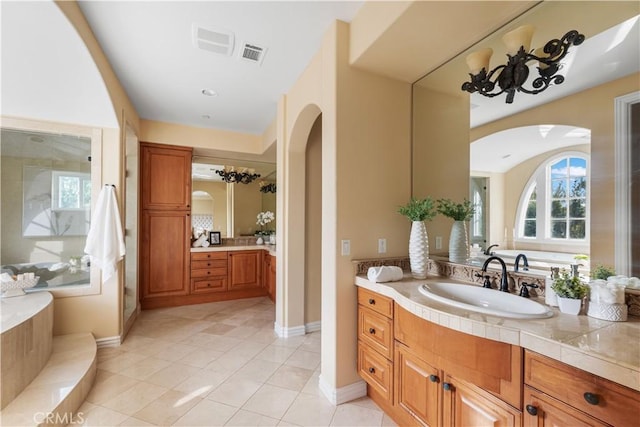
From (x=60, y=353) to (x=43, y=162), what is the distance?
1978 millimetres

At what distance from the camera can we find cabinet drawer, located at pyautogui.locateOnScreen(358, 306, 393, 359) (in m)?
1.75

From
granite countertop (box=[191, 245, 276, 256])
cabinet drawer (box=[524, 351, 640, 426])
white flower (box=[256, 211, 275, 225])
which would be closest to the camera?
cabinet drawer (box=[524, 351, 640, 426])

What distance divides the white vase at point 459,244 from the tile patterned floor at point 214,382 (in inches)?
48.1

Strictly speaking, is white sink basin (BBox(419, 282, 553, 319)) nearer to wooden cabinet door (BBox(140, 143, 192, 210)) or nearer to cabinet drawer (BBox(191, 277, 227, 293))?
cabinet drawer (BBox(191, 277, 227, 293))

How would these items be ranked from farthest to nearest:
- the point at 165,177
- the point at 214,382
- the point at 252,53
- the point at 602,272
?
the point at 165,177
the point at 252,53
the point at 214,382
the point at 602,272

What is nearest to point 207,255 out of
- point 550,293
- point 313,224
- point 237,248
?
point 237,248

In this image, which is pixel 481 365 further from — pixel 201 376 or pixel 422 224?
pixel 201 376

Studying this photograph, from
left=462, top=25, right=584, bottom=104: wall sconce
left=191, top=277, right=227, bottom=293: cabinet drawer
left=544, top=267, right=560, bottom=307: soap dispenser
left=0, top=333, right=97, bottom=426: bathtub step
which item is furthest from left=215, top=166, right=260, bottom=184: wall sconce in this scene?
left=544, top=267, right=560, bottom=307: soap dispenser

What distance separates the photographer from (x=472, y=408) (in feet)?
4.08

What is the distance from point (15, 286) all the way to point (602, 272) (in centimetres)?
453

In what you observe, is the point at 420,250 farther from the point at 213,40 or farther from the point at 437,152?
the point at 213,40

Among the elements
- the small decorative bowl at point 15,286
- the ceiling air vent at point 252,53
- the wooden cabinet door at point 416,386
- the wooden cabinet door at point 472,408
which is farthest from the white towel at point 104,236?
the wooden cabinet door at point 472,408

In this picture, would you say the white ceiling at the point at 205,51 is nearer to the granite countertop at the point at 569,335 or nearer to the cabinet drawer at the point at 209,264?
the granite countertop at the point at 569,335

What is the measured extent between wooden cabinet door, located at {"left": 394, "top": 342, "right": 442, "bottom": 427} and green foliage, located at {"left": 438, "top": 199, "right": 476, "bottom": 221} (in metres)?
1.08
